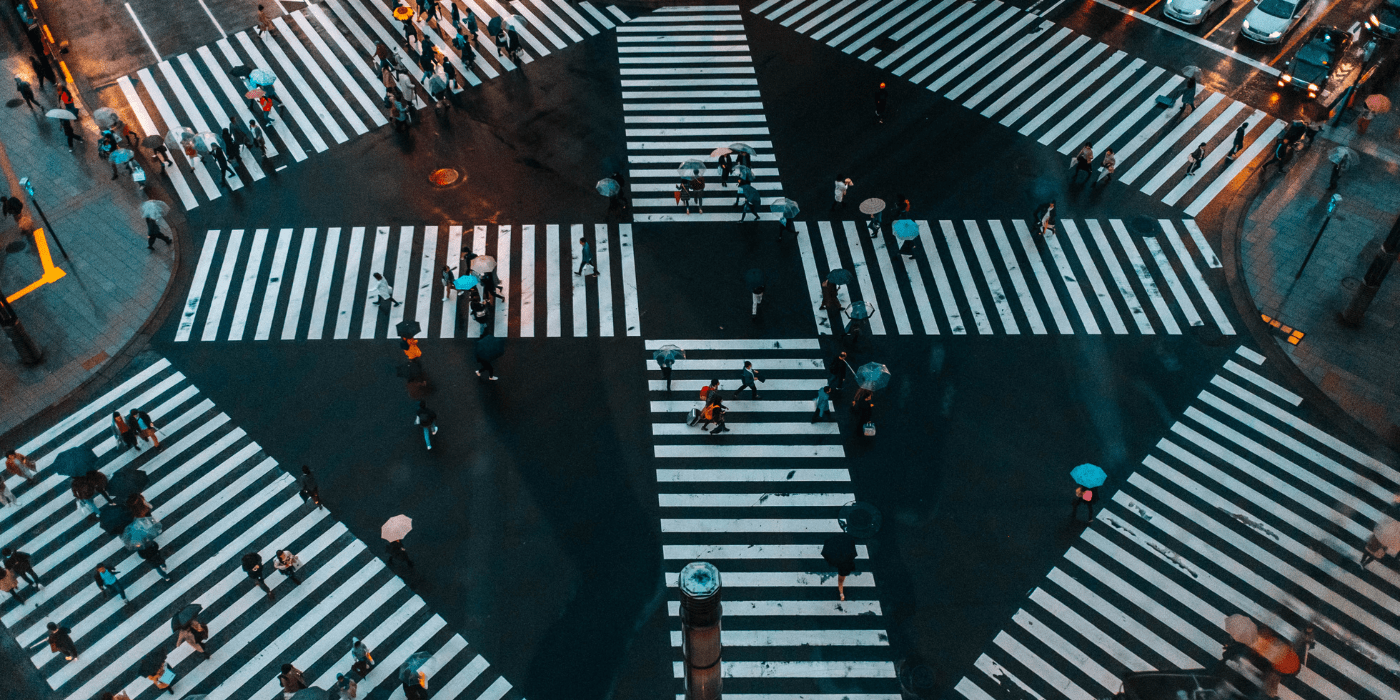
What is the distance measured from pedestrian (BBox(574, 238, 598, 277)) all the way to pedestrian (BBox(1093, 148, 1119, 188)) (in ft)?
59.2

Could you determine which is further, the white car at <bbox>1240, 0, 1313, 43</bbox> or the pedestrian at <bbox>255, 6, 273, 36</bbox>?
the pedestrian at <bbox>255, 6, 273, 36</bbox>

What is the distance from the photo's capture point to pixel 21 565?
82.5 feet

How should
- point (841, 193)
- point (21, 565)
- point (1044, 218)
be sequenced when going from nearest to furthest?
1. point (21, 565)
2. point (1044, 218)
3. point (841, 193)

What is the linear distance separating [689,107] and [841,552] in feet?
69.4

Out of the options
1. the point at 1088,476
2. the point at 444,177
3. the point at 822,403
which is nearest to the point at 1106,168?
the point at 1088,476

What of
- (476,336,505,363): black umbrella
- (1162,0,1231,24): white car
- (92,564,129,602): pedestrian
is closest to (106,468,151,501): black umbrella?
(92,564,129,602): pedestrian

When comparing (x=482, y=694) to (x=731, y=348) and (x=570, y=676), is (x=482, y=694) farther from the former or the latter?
(x=731, y=348)

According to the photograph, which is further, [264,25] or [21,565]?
[264,25]

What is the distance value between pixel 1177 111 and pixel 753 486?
79.0 feet

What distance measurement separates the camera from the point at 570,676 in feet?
79.7

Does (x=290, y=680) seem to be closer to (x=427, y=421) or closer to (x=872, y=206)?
(x=427, y=421)

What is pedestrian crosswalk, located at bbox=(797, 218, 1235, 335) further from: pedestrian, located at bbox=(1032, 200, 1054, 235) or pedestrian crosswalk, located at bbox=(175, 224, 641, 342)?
pedestrian crosswalk, located at bbox=(175, 224, 641, 342)

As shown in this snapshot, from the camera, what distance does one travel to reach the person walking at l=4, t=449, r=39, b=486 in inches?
1083

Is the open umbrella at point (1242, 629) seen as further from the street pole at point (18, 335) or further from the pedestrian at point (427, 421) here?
the street pole at point (18, 335)
